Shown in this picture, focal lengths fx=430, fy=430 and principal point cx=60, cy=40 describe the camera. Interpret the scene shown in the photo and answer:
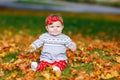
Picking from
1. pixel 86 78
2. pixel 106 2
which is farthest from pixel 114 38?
pixel 106 2

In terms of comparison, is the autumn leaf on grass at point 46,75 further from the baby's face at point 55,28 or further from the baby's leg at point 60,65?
the baby's face at point 55,28

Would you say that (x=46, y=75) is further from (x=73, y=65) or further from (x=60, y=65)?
(x=73, y=65)

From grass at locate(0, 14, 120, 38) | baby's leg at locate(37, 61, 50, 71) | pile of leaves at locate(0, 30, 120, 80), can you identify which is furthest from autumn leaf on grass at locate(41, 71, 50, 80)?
grass at locate(0, 14, 120, 38)

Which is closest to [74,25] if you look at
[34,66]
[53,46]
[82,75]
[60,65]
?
[53,46]

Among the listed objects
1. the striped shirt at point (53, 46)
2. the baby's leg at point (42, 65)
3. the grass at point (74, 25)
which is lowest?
the grass at point (74, 25)

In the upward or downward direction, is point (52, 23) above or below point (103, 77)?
above

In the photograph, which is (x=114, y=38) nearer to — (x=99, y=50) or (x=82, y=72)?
(x=99, y=50)

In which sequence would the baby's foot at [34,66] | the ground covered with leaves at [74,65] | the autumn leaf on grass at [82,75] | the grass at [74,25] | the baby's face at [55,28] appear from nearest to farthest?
the autumn leaf on grass at [82,75], the ground covered with leaves at [74,65], the baby's foot at [34,66], the baby's face at [55,28], the grass at [74,25]

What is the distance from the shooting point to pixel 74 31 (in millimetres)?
16562

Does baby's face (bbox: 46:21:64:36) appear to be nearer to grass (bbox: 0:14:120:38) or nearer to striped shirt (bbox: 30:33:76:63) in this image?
striped shirt (bbox: 30:33:76:63)

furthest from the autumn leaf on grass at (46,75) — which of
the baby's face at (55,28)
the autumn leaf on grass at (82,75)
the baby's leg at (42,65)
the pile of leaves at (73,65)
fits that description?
the baby's face at (55,28)

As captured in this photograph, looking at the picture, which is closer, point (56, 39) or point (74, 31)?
point (56, 39)

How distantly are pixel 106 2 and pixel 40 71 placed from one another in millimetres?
25928

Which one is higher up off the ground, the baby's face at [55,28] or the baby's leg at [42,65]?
the baby's face at [55,28]
